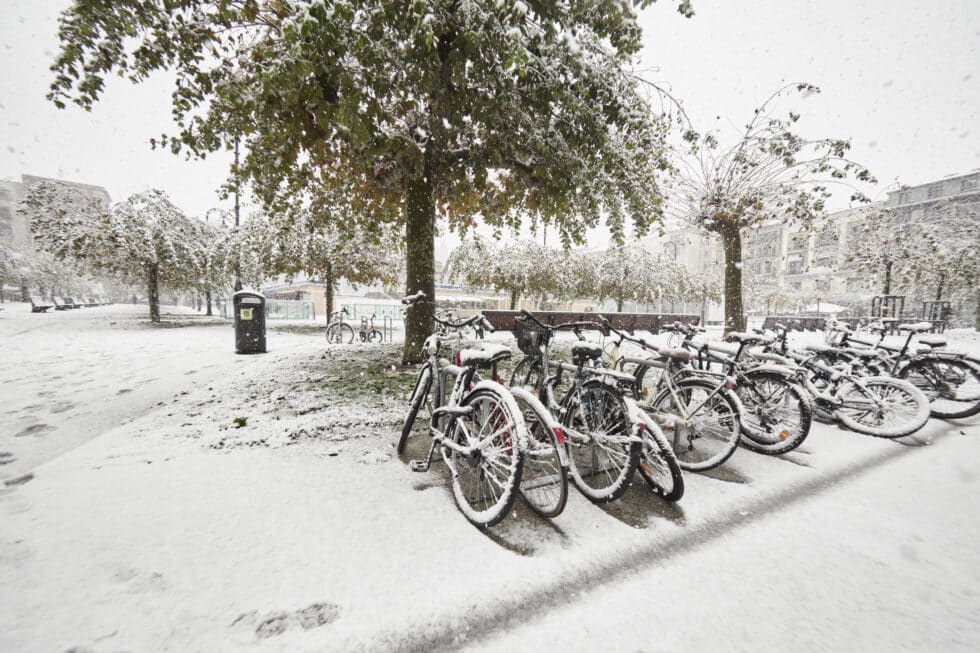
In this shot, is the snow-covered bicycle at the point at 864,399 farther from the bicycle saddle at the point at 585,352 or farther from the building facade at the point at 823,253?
the building facade at the point at 823,253

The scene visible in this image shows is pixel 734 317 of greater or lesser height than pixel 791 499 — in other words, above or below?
above

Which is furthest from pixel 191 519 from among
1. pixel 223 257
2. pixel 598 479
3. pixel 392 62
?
pixel 223 257

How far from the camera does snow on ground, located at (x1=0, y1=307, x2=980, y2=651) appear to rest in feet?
5.46

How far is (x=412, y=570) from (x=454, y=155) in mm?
6905

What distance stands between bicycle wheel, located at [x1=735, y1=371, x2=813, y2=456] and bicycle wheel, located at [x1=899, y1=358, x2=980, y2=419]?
314 centimetres

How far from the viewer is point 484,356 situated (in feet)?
9.06

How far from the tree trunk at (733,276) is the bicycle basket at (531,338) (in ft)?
25.4

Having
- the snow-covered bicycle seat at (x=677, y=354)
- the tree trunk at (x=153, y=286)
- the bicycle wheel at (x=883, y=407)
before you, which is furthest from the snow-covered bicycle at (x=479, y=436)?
the tree trunk at (x=153, y=286)

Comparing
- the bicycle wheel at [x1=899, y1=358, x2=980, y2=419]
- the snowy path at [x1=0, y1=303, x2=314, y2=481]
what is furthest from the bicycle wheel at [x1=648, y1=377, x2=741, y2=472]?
the snowy path at [x1=0, y1=303, x2=314, y2=481]

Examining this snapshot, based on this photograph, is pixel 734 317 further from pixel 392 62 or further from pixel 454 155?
pixel 392 62

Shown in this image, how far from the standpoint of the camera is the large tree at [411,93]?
362 centimetres

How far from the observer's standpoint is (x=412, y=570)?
2.02 metres

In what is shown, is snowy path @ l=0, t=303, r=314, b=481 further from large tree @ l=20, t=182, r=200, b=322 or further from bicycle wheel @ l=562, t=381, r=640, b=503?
bicycle wheel @ l=562, t=381, r=640, b=503

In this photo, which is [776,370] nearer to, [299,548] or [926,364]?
[926,364]
